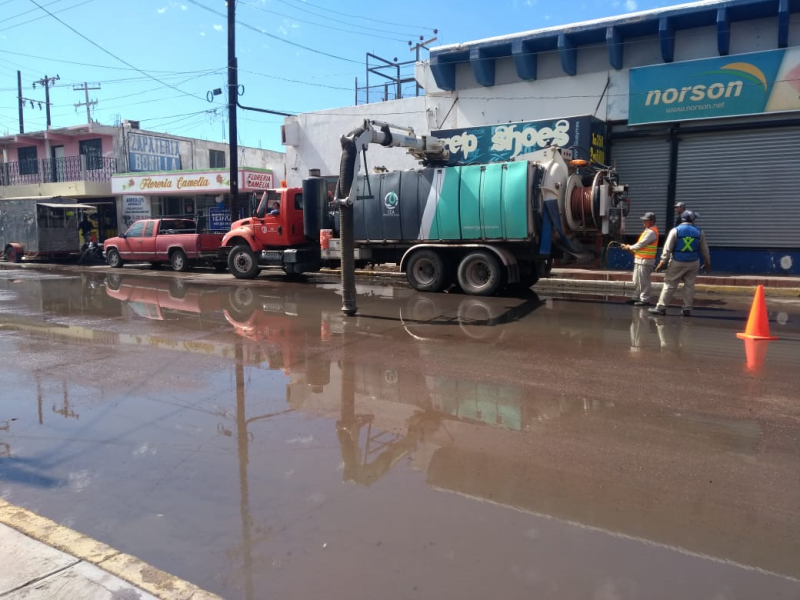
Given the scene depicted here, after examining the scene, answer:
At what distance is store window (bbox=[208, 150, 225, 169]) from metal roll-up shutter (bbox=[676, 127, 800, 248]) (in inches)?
1091

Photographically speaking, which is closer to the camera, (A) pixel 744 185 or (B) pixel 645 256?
(B) pixel 645 256

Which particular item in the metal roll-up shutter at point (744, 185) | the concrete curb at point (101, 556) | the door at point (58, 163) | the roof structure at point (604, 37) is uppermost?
the roof structure at point (604, 37)

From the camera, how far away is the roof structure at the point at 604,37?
50.5 feet

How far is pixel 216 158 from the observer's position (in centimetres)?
3709

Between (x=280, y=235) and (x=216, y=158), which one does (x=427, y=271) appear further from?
(x=216, y=158)

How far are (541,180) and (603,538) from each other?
9.74m

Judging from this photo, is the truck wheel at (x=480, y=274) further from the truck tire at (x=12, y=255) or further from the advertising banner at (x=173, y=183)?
the truck tire at (x=12, y=255)

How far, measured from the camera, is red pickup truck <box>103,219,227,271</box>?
19828mm

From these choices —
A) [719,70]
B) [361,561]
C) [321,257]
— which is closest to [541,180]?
[321,257]

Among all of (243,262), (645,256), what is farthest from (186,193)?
(645,256)

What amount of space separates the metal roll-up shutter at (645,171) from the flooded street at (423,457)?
9152 millimetres

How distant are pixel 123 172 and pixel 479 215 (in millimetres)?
25104

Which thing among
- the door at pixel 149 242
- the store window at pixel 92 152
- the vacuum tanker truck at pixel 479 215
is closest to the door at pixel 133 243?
the door at pixel 149 242

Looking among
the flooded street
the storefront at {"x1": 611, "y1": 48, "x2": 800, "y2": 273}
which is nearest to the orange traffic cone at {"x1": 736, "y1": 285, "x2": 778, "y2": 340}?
the flooded street
